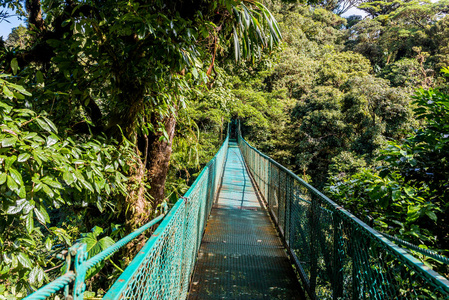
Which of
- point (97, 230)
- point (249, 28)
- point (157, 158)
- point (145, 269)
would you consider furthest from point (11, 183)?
point (249, 28)

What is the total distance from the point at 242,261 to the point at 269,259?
35cm

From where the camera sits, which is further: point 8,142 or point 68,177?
point 68,177

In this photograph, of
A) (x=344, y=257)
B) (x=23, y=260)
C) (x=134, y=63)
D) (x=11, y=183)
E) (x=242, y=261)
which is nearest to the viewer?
(x=11, y=183)

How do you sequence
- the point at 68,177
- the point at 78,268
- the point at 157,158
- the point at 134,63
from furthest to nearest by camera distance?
the point at 157,158 < the point at 134,63 < the point at 68,177 < the point at 78,268

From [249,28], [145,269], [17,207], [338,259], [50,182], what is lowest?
[338,259]

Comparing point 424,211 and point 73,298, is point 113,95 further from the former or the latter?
point 424,211

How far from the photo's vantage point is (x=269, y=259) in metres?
3.39

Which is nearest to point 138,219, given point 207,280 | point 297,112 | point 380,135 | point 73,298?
point 207,280

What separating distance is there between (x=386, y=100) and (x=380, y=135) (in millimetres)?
1689

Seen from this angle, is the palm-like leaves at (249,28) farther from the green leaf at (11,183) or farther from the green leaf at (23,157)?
the green leaf at (11,183)

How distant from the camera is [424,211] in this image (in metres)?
1.80

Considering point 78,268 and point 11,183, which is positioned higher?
point 11,183

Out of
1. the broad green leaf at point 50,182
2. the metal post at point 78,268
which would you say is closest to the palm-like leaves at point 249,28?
the broad green leaf at point 50,182

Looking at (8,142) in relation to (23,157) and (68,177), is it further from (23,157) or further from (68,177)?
(68,177)
